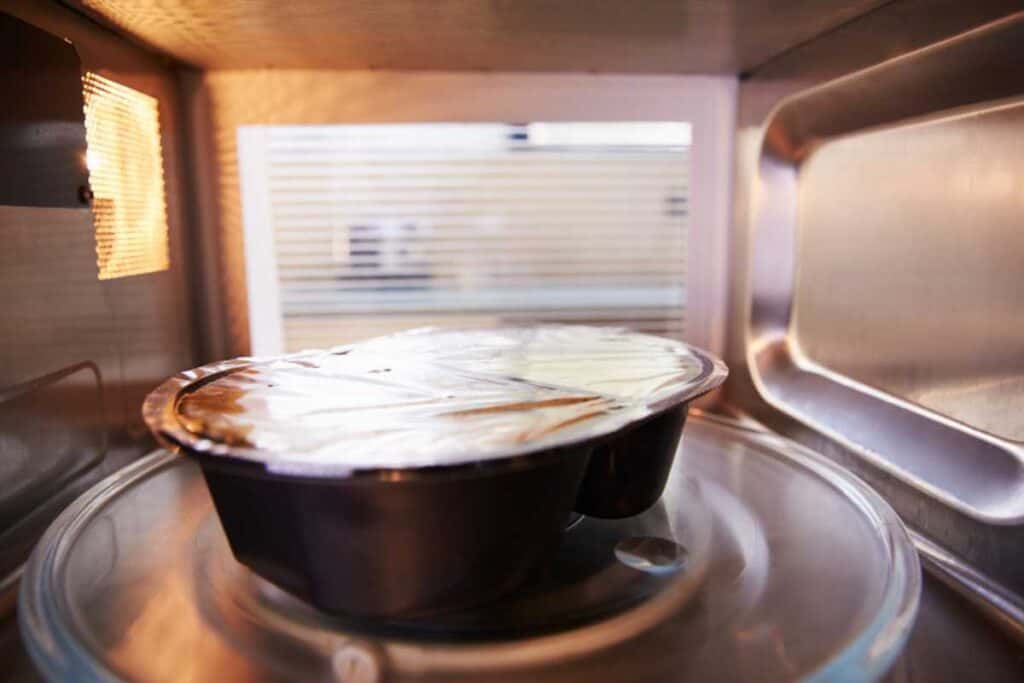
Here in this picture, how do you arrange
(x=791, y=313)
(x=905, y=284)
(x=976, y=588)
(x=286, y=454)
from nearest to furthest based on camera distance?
(x=286, y=454) < (x=976, y=588) < (x=905, y=284) < (x=791, y=313)

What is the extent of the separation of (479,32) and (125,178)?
428mm

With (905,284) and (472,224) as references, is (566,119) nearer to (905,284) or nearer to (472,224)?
(472,224)

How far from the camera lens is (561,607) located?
1.76 ft

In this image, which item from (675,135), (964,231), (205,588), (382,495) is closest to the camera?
(382,495)

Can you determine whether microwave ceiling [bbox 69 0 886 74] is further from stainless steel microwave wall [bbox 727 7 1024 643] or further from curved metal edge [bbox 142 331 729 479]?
curved metal edge [bbox 142 331 729 479]

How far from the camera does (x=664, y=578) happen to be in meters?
0.58

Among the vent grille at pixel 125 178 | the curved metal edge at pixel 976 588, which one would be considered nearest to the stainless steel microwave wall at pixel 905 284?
the curved metal edge at pixel 976 588

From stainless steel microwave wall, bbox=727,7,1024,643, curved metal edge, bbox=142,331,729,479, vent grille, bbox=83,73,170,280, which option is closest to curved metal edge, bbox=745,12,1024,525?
stainless steel microwave wall, bbox=727,7,1024,643

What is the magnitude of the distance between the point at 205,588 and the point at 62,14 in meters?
0.55

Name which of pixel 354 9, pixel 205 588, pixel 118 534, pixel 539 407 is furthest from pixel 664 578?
pixel 354 9

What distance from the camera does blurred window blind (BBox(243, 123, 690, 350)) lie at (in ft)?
3.33

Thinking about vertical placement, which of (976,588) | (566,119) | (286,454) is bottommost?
(976,588)

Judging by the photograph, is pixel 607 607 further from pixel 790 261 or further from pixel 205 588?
pixel 790 261

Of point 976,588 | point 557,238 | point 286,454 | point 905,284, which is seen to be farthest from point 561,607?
point 557,238
